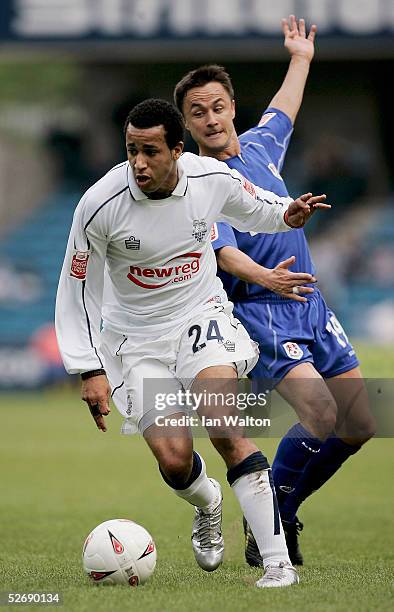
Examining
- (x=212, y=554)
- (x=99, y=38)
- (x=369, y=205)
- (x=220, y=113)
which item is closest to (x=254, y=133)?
(x=220, y=113)

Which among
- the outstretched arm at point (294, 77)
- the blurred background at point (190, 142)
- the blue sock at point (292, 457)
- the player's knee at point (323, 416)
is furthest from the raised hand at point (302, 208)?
the blurred background at point (190, 142)

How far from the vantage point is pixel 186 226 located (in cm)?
580

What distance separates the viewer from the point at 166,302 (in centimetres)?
589

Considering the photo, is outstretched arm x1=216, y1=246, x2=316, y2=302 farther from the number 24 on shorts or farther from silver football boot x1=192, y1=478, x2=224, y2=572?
silver football boot x1=192, y1=478, x2=224, y2=572

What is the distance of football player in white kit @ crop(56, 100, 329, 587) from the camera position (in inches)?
219

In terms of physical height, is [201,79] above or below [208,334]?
above

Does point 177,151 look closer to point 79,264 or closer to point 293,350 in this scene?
point 79,264

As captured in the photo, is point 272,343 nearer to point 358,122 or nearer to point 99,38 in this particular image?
point 99,38

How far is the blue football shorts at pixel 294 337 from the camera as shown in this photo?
21.3ft

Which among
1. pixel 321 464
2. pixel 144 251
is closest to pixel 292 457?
pixel 321 464

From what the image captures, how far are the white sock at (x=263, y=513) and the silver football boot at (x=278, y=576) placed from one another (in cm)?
4

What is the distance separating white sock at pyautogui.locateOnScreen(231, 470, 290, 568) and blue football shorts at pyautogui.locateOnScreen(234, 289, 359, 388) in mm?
1041

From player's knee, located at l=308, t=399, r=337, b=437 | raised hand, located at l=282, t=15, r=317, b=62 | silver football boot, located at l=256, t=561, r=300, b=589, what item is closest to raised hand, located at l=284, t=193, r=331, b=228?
player's knee, located at l=308, t=399, r=337, b=437

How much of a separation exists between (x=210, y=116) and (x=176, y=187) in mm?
1091
